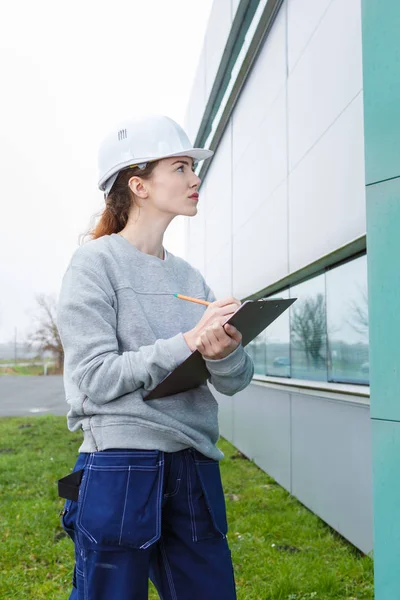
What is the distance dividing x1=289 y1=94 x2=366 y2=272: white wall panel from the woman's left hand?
101 inches

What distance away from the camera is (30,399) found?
19812mm

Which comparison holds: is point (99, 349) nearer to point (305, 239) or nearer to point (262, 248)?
point (305, 239)

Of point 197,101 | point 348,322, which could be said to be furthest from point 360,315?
point 197,101

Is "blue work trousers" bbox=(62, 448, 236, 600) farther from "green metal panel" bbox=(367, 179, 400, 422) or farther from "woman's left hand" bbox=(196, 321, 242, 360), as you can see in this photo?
"green metal panel" bbox=(367, 179, 400, 422)

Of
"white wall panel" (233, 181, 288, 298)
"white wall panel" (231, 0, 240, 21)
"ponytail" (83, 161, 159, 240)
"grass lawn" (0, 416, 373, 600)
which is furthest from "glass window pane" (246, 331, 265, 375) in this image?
"ponytail" (83, 161, 159, 240)

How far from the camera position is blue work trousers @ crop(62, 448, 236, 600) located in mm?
1435

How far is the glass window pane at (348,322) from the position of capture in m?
4.03

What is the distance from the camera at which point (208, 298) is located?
187cm

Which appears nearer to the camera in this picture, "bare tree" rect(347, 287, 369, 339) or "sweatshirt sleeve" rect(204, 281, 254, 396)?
"sweatshirt sleeve" rect(204, 281, 254, 396)

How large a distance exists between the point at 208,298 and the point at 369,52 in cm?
89

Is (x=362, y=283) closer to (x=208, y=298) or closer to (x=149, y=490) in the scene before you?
(x=208, y=298)

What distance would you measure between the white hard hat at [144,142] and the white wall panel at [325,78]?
2585 millimetres

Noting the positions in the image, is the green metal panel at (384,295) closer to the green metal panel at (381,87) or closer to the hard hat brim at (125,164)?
the green metal panel at (381,87)

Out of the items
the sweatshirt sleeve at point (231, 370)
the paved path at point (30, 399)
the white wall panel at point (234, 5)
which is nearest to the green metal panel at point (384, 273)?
the sweatshirt sleeve at point (231, 370)
